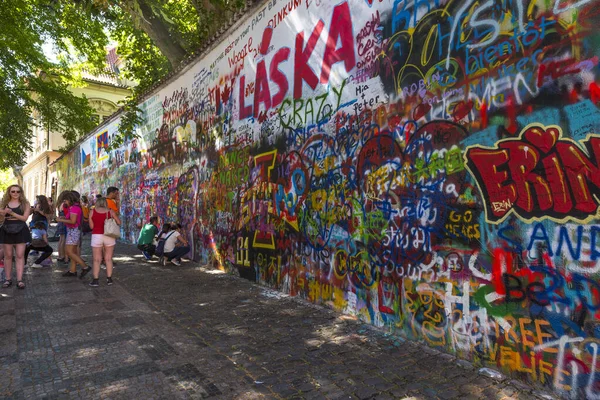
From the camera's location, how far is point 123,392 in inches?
117

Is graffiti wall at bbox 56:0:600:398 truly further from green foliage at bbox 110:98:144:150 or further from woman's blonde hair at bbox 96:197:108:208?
green foliage at bbox 110:98:144:150

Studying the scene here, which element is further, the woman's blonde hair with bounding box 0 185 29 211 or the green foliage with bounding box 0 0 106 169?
the green foliage with bounding box 0 0 106 169

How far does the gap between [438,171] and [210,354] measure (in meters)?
2.64

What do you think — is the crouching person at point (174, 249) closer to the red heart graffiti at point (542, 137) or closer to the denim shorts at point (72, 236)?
the denim shorts at point (72, 236)

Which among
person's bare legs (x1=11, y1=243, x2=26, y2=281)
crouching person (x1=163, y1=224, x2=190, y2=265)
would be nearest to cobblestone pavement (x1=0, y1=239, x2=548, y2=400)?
person's bare legs (x1=11, y1=243, x2=26, y2=281)

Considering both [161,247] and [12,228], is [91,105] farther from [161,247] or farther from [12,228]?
[12,228]

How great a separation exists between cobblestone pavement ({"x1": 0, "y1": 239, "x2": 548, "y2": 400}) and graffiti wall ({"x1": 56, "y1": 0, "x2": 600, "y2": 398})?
0.32m

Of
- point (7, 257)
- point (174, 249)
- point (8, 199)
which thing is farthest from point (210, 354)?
point (174, 249)

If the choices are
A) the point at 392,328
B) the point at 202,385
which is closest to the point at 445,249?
the point at 392,328

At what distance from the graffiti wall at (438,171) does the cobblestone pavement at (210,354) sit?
32cm

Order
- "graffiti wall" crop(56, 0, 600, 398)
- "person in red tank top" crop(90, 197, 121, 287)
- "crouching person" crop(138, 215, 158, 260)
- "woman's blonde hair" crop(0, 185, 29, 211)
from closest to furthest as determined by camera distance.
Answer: "graffiti wall" crop(56, 0, 600, 398) < "woman's blonde hair" crop(0, 185, 29, 211) < "person in red tank top" crop(90, 197, 121, 287) < "crouching person" crop(138, 215, 158, 260)

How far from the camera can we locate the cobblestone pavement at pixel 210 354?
9.93ft

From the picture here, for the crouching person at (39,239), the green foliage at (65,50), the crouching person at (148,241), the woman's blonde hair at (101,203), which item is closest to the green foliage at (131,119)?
the green foliage at (65,50)

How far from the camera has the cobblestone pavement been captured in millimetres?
3027
